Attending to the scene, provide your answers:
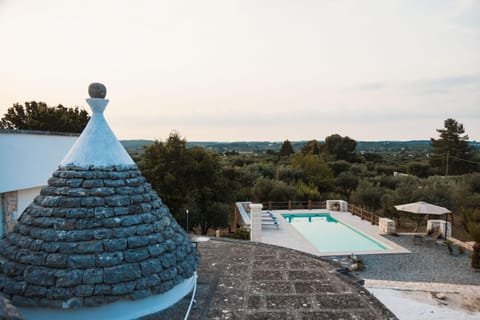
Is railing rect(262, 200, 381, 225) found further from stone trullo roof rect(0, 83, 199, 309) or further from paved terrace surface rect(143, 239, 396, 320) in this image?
stone trullo roof rect(0, 83, 199, 309)

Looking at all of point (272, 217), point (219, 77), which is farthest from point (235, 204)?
point (219, 77)

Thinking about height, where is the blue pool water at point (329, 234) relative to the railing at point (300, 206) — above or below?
below

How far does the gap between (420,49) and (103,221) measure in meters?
13.5

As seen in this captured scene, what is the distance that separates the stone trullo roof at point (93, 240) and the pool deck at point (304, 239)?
9555 mm

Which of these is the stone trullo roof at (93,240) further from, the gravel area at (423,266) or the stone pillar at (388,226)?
the stone pillar at (388,226)

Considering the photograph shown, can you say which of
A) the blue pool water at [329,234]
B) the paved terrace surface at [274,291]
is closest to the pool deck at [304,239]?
the blue pool water at [329,234]

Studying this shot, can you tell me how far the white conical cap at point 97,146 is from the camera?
15.1 feet

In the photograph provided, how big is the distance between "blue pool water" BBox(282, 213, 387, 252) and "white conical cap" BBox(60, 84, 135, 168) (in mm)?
11508

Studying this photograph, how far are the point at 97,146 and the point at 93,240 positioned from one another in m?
1.43

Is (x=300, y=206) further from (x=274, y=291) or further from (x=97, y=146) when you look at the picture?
(x=97, y=146)

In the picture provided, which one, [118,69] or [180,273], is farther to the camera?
[118,69]

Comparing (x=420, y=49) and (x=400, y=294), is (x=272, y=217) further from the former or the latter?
(x=420, y=49)

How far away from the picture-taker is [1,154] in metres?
7.72

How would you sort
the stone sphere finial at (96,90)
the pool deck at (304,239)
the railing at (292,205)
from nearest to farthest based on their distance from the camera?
the stone sphere finial at (96,90)
the pool deck at (304,239)
the railing at (292,205)
